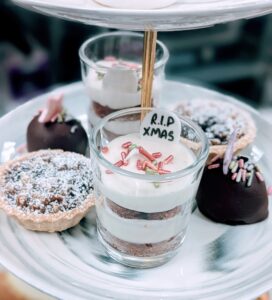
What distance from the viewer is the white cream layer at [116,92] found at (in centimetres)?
111

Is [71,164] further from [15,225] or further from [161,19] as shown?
[161,19]

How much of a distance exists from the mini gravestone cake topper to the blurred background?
1.29 meters

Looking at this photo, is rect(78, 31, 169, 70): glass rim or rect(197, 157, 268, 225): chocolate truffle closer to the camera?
rect(197, 157, 268, 225): chocolate truffle

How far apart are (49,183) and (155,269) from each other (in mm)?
242

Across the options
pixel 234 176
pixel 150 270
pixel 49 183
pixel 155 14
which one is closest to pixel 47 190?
pixel 49 183

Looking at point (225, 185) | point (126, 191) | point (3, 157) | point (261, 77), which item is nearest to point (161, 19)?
point (126, 191)

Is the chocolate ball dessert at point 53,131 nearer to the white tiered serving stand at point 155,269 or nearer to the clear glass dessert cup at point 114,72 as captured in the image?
the clear glass dessert cup at point 114,72

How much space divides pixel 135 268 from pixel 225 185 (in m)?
0.22

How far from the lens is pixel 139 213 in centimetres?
85

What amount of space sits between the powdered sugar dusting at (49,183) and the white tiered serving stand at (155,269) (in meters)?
0.05

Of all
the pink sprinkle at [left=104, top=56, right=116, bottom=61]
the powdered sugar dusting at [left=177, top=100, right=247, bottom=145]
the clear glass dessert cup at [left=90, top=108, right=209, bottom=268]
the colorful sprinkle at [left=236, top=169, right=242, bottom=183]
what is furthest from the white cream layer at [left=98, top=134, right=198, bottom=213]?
the pink sprinkle at [left=104, top=56, right=116, bottom=61]

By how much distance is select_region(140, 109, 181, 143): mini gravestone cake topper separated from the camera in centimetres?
90

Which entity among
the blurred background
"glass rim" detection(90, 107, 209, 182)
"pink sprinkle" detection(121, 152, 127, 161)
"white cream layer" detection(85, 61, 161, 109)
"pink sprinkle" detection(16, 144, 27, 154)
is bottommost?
the blurred background

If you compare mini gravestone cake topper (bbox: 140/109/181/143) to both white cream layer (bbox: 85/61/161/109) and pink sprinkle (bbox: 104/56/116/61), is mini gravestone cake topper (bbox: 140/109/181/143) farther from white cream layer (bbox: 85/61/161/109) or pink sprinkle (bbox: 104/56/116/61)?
pink sprinkle (bbox: 104/56/116/61)
